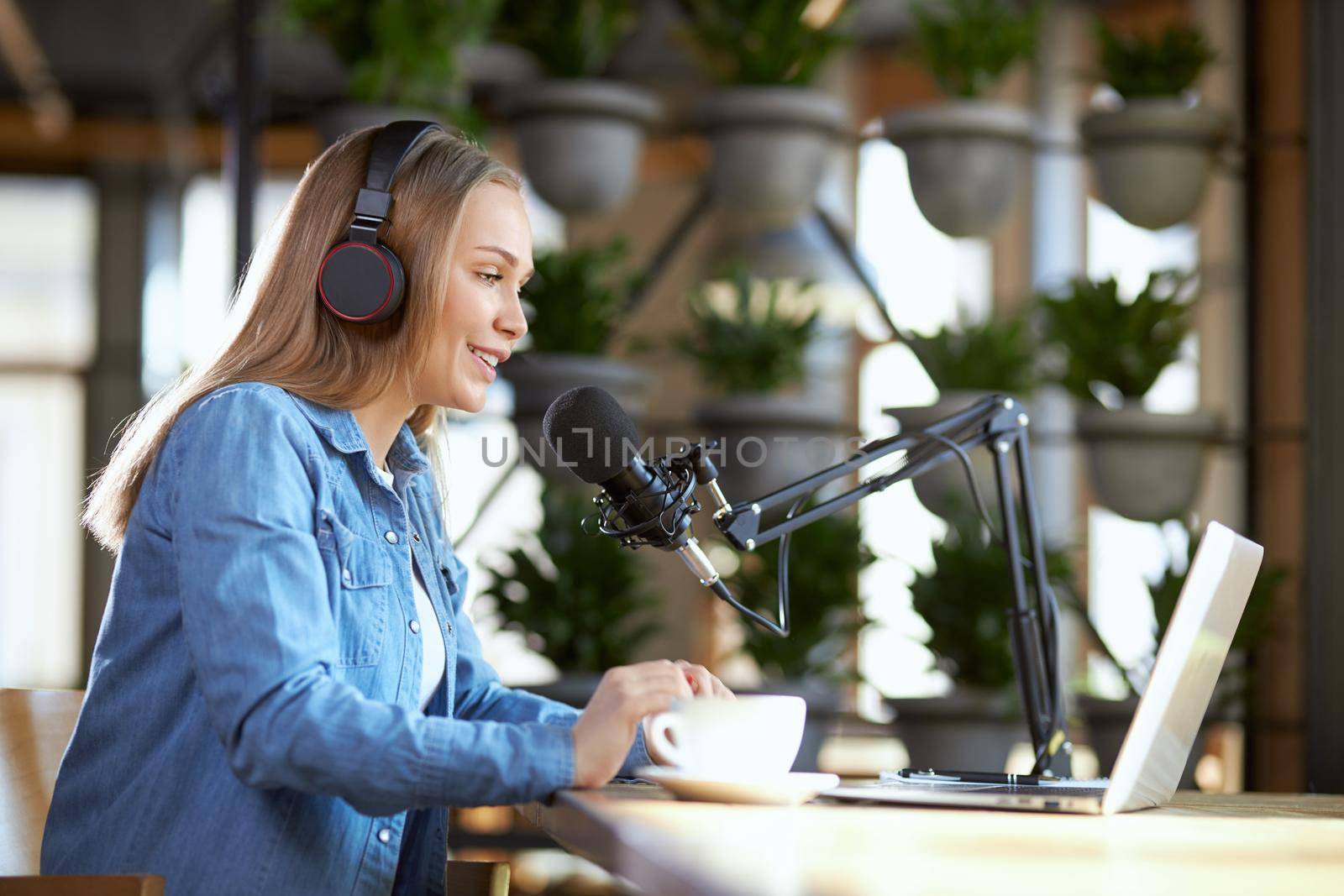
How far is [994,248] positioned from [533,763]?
18.9 feet

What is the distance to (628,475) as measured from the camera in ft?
4.02

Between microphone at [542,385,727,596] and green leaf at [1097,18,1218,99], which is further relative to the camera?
green leaf at [1097,18,1218,99]

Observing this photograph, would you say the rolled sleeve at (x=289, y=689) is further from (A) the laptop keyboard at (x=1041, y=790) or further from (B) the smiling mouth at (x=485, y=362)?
(A) the laptop keyboard at (x=1041, y=790)

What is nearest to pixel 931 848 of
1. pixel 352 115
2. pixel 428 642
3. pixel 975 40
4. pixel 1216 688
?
pixel 428 642

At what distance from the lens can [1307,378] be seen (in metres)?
2.75

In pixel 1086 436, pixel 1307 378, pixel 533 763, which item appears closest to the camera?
pixel 533 763

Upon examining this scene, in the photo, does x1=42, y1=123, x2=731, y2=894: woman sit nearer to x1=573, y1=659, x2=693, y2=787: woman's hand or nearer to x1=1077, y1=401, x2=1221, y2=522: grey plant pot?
x1=573, y1=659, x2=693, y2=787: woman's hand

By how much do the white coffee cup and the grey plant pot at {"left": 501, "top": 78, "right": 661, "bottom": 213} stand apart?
200cm

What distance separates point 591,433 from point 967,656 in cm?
198

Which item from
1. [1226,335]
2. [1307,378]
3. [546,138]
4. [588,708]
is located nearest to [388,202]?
[588,708]

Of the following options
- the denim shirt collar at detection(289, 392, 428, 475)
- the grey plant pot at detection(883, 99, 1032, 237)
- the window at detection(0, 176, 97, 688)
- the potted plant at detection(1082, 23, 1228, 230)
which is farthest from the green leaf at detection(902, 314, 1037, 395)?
the window at detection(0, 176, 97, 688)

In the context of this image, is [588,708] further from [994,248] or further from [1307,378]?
[994,248]

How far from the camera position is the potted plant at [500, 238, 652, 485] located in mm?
2998

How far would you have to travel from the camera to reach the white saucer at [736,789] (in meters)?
1.18
